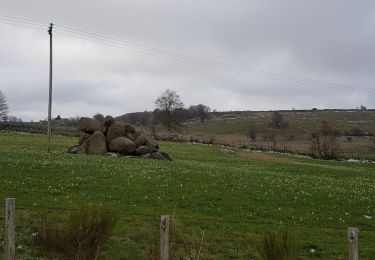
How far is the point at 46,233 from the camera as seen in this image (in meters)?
11.4

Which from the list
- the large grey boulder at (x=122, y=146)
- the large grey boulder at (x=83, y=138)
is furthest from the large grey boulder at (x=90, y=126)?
the large grey boulder at (x=122, y=146)

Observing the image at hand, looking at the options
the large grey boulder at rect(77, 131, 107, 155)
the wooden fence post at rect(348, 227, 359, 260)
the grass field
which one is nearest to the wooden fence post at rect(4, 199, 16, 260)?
the grass field

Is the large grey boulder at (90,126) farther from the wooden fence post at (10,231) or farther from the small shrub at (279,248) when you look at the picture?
the small shrub at (279,248)

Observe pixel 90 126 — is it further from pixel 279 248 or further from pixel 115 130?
pixel 279 248

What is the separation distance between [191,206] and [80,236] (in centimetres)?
1062

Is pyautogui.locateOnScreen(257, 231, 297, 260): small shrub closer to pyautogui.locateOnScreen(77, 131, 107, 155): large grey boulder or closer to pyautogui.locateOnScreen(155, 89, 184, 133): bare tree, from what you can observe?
pyautogui.locateOnScreen(77, 131, 107, 155): large grey boulder

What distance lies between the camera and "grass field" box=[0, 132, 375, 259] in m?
14.4

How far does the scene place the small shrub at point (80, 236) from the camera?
34.3 ft

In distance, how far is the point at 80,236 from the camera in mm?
10500

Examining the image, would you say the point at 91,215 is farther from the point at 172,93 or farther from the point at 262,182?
the point at 172,93

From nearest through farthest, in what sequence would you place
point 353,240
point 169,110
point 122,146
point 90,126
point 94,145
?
1. point 353,240
2. point 94,145
3. point 122,146
4. point 90,126
5. point 169,110

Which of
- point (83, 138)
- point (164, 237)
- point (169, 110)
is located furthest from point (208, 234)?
point (169, 110)

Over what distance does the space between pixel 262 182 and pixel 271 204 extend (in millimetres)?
6876

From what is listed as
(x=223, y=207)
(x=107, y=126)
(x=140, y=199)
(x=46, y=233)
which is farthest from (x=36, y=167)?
(x=107, y=126)
